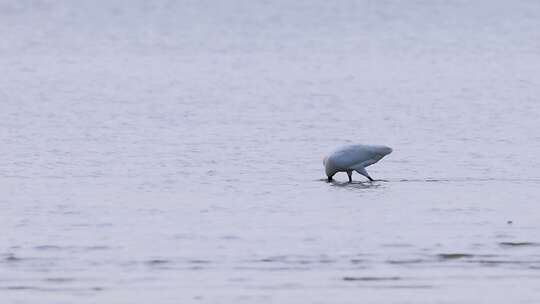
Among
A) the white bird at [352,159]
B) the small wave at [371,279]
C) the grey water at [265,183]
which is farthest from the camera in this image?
the white bird at [352,159]

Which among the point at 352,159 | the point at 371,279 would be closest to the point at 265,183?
the point at 352,159

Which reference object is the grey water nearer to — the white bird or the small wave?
the small wave

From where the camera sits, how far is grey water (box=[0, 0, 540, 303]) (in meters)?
17.2

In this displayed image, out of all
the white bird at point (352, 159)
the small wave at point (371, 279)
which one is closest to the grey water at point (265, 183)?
the small wave at point (371, 279)

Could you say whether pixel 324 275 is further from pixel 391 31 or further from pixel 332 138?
pixel 391 31

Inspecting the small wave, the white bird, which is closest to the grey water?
the small wave

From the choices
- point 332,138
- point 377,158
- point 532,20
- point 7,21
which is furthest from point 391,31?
point 377,158

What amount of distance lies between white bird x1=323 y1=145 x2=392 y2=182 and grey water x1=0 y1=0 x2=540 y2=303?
0.85 ft

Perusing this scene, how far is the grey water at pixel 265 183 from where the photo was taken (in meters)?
17.2

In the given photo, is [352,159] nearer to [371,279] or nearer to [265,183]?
[265,183]

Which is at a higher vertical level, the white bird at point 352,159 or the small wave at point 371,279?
the white bird at point 352,159

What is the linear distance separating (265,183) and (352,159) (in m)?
1.28

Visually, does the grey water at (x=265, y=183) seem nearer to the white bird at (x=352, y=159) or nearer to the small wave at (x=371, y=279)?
the small wave at (x=371, y=279)

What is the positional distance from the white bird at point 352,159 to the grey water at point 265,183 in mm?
258
